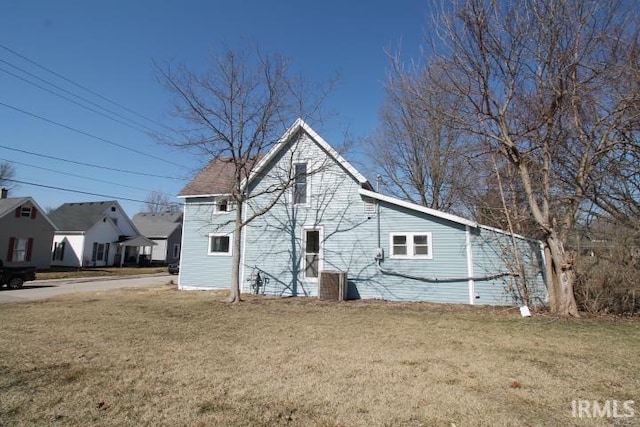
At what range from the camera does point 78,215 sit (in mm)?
33344

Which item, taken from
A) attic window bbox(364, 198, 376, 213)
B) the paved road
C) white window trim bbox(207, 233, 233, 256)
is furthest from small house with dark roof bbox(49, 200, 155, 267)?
attic window bbox(364, 198, 376, 213)

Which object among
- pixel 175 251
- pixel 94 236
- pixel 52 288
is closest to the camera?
pixel 52 288

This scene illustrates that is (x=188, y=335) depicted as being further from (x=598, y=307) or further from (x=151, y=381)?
(x=598, y=307)

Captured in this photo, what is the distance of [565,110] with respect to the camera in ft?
34.6

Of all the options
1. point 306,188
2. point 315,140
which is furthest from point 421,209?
point 315,140

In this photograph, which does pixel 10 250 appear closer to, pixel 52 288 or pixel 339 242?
pixel 52 288

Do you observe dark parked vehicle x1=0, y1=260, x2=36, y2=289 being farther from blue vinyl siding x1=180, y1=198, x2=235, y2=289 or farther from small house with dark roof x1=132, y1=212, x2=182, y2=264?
small house with dark roof x1=132, y1=212, x2=182, y2=264

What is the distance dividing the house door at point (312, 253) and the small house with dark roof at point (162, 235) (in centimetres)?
3058

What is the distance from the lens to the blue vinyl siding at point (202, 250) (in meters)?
15.0

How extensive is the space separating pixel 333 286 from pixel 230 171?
7.64 m

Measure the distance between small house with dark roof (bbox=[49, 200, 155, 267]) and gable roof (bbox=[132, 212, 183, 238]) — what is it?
3189 mm

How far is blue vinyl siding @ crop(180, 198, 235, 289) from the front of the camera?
15.0 m

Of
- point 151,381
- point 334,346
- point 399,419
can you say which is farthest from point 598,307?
point 151,381

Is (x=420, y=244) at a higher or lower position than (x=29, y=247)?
higher
